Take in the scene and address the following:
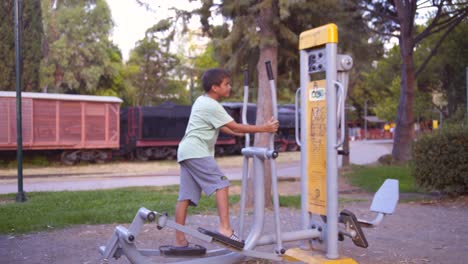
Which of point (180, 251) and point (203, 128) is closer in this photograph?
point (180, 251)

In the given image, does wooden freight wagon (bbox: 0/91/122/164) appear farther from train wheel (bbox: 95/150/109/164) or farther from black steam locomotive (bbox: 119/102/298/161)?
black steam locomotive (bbox: 119/102/298/161)

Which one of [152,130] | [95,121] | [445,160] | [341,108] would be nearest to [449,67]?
[152,130]

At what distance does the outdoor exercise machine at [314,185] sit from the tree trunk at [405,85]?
13.9 m

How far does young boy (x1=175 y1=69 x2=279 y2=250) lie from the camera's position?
14.7 feet

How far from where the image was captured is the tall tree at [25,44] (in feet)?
77.9

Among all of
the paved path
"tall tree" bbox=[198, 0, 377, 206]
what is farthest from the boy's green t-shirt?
the paved path

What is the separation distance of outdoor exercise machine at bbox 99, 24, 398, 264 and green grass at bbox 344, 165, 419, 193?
26.8ft

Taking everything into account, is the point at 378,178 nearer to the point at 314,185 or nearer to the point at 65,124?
the point at 314,185

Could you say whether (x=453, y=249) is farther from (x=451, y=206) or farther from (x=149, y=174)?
(x=149, y=174)

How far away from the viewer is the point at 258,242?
14.7ft

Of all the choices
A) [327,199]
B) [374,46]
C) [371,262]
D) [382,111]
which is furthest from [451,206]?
[382,111]

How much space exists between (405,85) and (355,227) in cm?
1507

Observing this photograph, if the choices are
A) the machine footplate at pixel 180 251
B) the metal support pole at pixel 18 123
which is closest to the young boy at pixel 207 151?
the machine footplate at pixel 180 251

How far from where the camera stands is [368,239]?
6.29 meters
